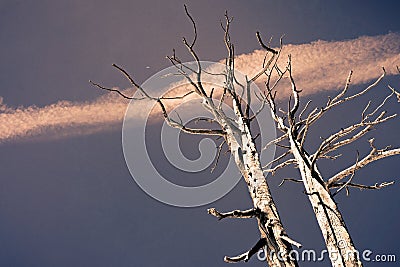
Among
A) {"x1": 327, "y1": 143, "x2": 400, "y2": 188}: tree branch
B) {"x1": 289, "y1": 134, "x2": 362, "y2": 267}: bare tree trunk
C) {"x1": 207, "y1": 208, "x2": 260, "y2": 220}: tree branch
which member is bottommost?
{"x1": 207, "y1": 208, "x2": 260, "y2": 220}: tree branch

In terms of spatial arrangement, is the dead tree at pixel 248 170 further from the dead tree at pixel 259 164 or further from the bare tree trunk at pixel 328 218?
the bare tree trunk at pixel 328 218

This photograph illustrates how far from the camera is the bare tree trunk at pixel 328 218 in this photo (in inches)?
249

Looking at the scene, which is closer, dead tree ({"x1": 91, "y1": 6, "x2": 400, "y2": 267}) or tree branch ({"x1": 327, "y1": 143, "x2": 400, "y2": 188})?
dead tree ({"x1": 91, "y1": 6, "x2": 400, "y2": 267})

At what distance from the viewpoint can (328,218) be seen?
6.80 metres

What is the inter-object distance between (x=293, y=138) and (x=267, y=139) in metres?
0.89

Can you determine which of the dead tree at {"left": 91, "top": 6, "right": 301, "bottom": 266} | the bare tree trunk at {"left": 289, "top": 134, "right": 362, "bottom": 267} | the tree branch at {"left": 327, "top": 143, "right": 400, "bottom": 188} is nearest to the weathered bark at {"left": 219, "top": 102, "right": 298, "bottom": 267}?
the dead tree at {"left": 91, "top": 6, "right": 301, "bottom": 266}

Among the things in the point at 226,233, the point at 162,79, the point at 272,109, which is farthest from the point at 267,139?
the point at 226,233

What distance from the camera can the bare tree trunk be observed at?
6.34 metres

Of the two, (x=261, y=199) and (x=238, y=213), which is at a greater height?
(x=261, y=199)

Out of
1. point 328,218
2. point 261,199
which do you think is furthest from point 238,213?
point 328,218

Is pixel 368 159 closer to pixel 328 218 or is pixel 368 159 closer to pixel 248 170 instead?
pixel 328 218

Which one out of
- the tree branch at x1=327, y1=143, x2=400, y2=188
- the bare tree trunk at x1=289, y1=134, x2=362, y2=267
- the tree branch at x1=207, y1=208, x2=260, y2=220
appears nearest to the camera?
the tree branch at x1=207, y1=208, x2=260, y2=220

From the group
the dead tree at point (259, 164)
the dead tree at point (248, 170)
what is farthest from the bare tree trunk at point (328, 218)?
the dead tree at point (248, 170)

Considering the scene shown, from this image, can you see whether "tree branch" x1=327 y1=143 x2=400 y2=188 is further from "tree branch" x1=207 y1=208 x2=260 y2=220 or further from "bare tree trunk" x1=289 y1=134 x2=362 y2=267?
"tree branch" x1=207 y1=208 x2=260 y2=220
